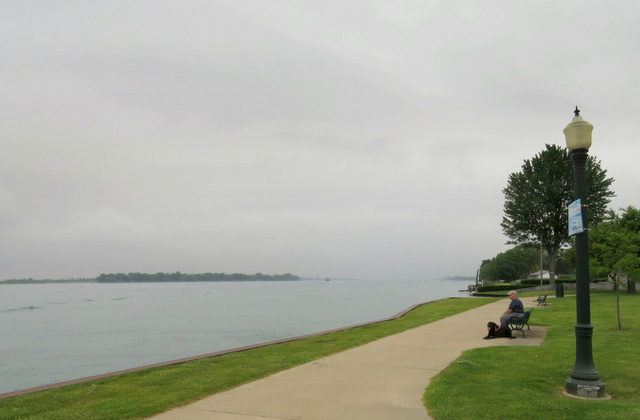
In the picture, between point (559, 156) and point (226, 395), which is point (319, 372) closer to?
point (226, 395)

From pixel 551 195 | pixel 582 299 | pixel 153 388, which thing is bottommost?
pixel 153 388

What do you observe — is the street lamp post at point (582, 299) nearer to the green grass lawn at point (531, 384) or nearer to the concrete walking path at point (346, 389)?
the green grass lawn at point (531, 384)

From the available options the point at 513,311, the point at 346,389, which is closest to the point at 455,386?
the point at 346,389

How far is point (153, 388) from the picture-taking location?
8.04 m

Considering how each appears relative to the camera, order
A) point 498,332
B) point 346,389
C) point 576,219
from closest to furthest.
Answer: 1. point 346,389
2. point 576,219
3. point 498,332

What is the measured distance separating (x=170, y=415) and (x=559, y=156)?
48945mm

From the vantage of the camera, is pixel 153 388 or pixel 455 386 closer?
pixel 455 386

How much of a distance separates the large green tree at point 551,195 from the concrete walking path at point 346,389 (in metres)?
38.7

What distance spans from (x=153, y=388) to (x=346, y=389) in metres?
3.26

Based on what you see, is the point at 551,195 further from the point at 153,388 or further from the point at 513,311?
the point at 153,388

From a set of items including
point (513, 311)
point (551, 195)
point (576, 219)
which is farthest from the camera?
point (551, 195)

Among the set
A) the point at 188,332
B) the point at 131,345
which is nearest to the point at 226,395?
the point at 131,345

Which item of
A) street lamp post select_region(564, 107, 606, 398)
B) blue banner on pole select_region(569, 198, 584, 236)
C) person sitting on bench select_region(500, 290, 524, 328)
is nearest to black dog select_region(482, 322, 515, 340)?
person sitting on bench select_region(500, 290, 524, 328)

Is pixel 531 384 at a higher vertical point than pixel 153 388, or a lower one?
higher
